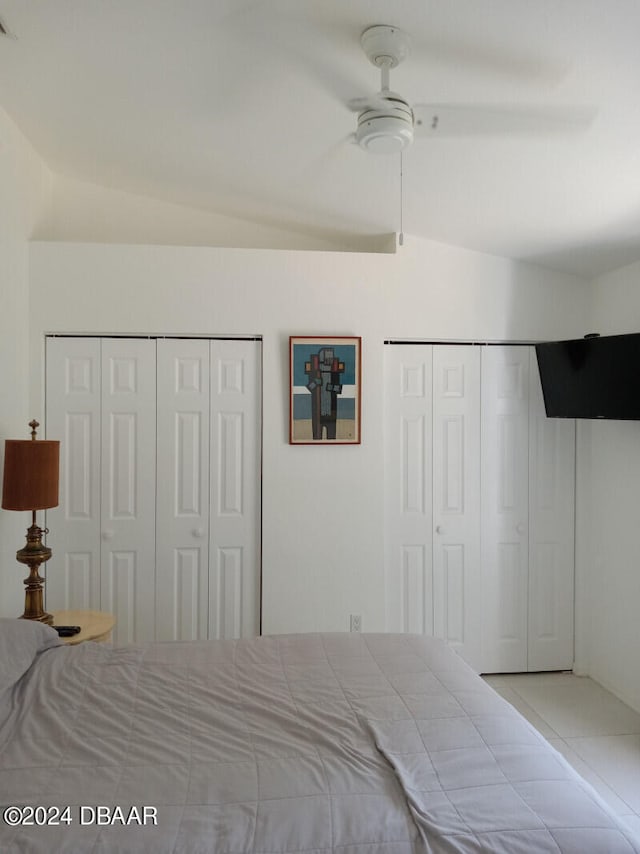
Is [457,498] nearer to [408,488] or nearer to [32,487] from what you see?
[408,488]

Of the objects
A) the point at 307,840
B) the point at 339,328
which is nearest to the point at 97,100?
the point at 339,328

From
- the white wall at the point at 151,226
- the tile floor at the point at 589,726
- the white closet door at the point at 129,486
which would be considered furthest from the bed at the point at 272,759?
the white wall at the point at 151,226

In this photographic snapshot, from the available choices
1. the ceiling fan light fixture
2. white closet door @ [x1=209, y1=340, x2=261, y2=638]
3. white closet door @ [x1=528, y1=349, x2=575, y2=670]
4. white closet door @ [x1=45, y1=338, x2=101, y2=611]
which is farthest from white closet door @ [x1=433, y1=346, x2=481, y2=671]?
white closet door @ [x1=45, y1=338, x2=101, y2=611]

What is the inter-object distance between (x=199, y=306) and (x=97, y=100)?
1.11m

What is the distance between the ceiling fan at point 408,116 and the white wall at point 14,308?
1890mm

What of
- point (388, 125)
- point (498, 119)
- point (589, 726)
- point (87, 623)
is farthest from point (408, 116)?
point (589, 726)

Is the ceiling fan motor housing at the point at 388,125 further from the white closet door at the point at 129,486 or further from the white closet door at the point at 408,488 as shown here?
the white closet door at the point at 129,486

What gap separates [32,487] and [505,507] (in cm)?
257

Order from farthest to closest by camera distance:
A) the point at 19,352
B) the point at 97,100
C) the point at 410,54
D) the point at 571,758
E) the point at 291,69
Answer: the point at 19,352 < the point at 571,758 < the point at 97,100 < the point at 291,69 < the point at 410,54

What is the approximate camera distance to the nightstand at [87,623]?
2715mm

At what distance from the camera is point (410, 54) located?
1913 mm

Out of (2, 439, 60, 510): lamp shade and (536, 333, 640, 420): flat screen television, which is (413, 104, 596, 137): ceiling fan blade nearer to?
(536, 333, 640, 420): flat screen television

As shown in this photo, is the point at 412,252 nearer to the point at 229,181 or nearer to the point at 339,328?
the point at 339,328

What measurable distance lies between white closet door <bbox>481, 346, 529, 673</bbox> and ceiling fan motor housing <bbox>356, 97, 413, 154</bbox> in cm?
190
